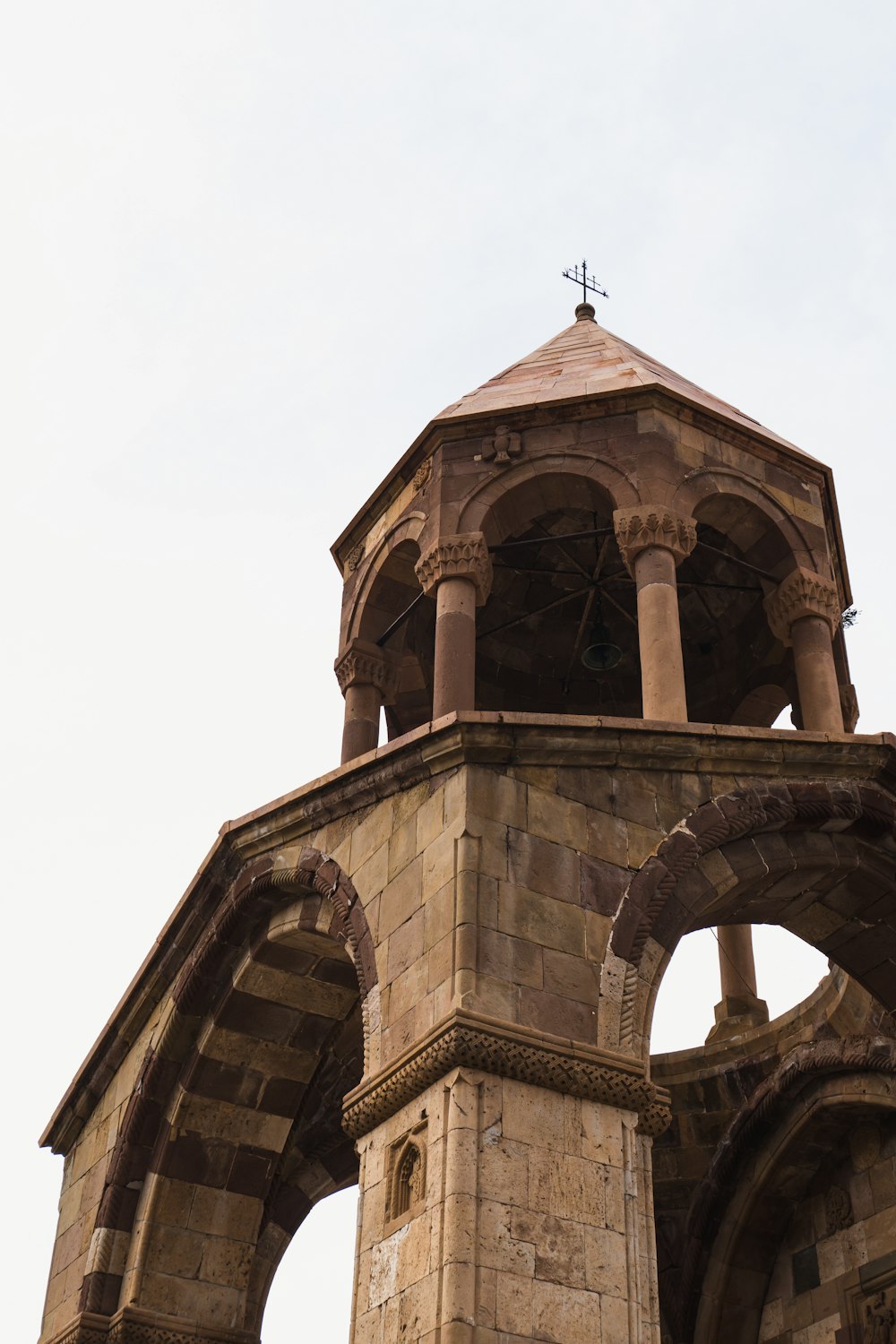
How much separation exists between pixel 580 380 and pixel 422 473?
164 centimetres

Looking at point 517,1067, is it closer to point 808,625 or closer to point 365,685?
point 808,625

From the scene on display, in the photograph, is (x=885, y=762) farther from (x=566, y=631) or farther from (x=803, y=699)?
(x=566, y=631)

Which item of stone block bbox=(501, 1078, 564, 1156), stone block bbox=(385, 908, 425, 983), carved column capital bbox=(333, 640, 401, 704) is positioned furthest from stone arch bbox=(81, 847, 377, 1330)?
carved column capital bbox=(333, 640, 401, 704)

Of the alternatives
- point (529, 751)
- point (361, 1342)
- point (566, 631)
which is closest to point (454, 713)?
point (529, 751)

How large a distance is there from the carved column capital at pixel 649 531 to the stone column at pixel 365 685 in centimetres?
272

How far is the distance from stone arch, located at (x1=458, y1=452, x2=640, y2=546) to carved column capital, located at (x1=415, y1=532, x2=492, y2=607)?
0.15 m

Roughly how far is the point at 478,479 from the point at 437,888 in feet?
16.1

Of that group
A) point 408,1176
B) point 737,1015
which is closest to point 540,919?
point 408,1176

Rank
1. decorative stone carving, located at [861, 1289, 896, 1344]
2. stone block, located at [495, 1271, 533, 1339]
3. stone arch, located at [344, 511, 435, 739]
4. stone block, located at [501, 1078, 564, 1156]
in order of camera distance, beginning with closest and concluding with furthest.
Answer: stone block, located at [495, 1271, 533, 1339], stone block, located at [501, 1078, 564, 1156], decorative stone carving, located at [861, 1289, 896, 1344], stone arch, located at [344, 511, 435, 739]

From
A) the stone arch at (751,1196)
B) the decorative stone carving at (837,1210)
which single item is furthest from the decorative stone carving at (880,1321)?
the stone arch at (751,1196)

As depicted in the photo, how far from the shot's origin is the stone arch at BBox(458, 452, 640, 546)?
1253 centimetres

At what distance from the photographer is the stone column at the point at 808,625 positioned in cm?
1249

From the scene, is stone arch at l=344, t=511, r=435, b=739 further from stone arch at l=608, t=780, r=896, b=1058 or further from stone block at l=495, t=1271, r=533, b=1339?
stone block at l=495, t=1271, r=533, b=1339

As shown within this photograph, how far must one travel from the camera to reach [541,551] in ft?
49.7
